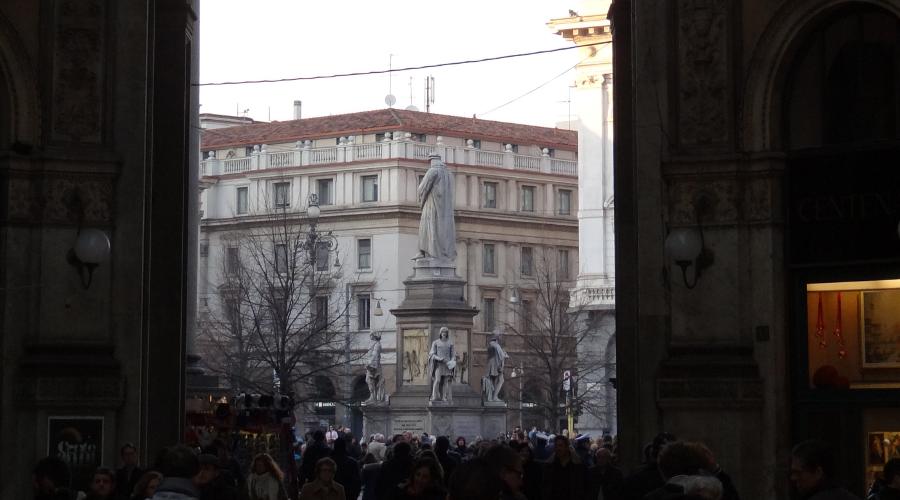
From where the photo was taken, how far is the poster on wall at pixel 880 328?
64.9ft

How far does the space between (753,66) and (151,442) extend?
8064 millimetres

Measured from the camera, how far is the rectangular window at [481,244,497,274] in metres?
118

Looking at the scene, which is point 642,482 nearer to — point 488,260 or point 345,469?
point 345,469

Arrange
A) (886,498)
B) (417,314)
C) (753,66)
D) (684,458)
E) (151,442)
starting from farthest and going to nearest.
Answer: (417,314) < (151,442) < (753,66) < (886,498) < (684,458)

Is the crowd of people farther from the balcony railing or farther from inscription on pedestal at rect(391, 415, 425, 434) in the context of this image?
the balcony railing

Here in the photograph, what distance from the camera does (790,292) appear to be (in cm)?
2033

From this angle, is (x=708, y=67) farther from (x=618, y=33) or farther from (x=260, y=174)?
(x=260, y=174)

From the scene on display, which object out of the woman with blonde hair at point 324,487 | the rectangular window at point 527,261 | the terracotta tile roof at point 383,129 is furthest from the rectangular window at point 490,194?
the woman with blonde hair at point 324,487

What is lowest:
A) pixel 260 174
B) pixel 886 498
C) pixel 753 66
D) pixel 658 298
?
pixel 886 498

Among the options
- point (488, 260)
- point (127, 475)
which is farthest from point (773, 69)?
point (488, 260)

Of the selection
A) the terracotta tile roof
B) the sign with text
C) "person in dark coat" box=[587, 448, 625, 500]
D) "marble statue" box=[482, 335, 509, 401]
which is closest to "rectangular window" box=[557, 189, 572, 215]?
the terracotta tile roof

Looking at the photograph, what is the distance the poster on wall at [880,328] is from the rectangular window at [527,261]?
9825cm

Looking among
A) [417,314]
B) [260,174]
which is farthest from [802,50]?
[260,174]

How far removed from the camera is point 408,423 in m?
63.8
